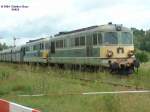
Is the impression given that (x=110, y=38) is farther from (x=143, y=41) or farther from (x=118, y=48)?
(x=143, y=41)

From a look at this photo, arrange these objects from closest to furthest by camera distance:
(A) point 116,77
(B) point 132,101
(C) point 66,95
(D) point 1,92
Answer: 1. (B) point 132,101
2. (C) point 66,95
3. (D) point 1,92
4. (A) point 116,77

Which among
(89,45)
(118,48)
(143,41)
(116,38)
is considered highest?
(143,41)

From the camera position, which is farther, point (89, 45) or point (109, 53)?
point (89, 45)

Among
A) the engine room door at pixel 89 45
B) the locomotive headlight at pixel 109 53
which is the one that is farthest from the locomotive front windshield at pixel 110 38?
the engine room door at pixel 89 45

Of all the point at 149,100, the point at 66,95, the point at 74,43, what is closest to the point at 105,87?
the point at 66,95

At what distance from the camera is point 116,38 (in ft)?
91.6

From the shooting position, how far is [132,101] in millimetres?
12547

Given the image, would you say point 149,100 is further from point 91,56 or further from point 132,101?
point 91,56

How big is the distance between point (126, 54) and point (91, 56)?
2037mm

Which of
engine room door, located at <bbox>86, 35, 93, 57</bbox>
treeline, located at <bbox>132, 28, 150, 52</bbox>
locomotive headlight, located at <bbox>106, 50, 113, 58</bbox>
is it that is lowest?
locomotive headlight, located at <bbox>106, 50, 113, 58</bbox>

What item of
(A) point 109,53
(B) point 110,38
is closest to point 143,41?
(B) point 110,38

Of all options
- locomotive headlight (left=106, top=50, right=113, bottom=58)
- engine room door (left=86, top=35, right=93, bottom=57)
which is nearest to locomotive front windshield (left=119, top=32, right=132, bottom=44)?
locomotive headlight (left=106, top=50, right=113, bottom=58)

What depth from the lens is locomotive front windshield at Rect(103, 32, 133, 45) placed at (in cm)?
2761

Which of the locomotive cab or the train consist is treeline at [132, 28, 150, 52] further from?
the locomotive cab
